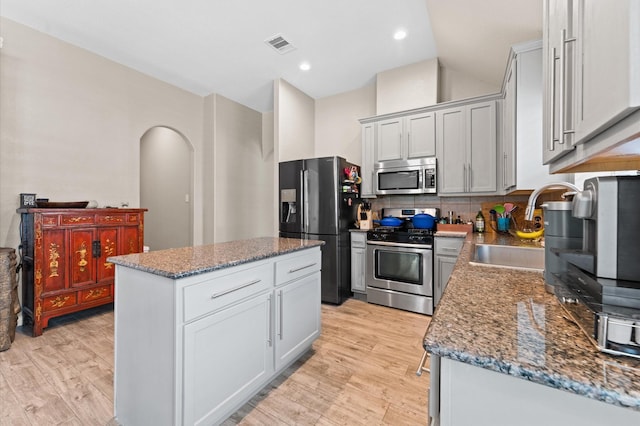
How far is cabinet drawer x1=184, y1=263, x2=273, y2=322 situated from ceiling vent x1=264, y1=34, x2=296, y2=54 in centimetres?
273

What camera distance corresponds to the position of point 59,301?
2746mm

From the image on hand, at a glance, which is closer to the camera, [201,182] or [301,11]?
[301,11]

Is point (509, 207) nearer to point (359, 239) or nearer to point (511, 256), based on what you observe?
point (511, 256)

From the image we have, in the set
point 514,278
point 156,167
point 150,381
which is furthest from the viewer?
point 156,167

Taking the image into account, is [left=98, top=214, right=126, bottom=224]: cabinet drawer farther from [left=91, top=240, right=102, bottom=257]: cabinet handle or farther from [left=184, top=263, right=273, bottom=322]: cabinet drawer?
[left=184, top=263, right=273, bottom=322]: cabinet drawer

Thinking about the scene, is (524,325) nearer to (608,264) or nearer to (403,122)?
(608,264)

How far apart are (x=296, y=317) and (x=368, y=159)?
8.32 feet

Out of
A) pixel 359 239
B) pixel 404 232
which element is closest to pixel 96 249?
pixel 359 239

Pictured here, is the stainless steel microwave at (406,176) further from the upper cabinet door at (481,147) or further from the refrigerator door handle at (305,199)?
the refrigerator door handle at (305,199)

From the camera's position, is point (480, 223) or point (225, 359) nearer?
point (225, 359)

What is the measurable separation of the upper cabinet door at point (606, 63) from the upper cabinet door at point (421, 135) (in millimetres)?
2842

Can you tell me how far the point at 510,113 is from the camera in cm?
240

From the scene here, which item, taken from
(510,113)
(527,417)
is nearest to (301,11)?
(510,113)

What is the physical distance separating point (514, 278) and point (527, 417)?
30.5 inches
